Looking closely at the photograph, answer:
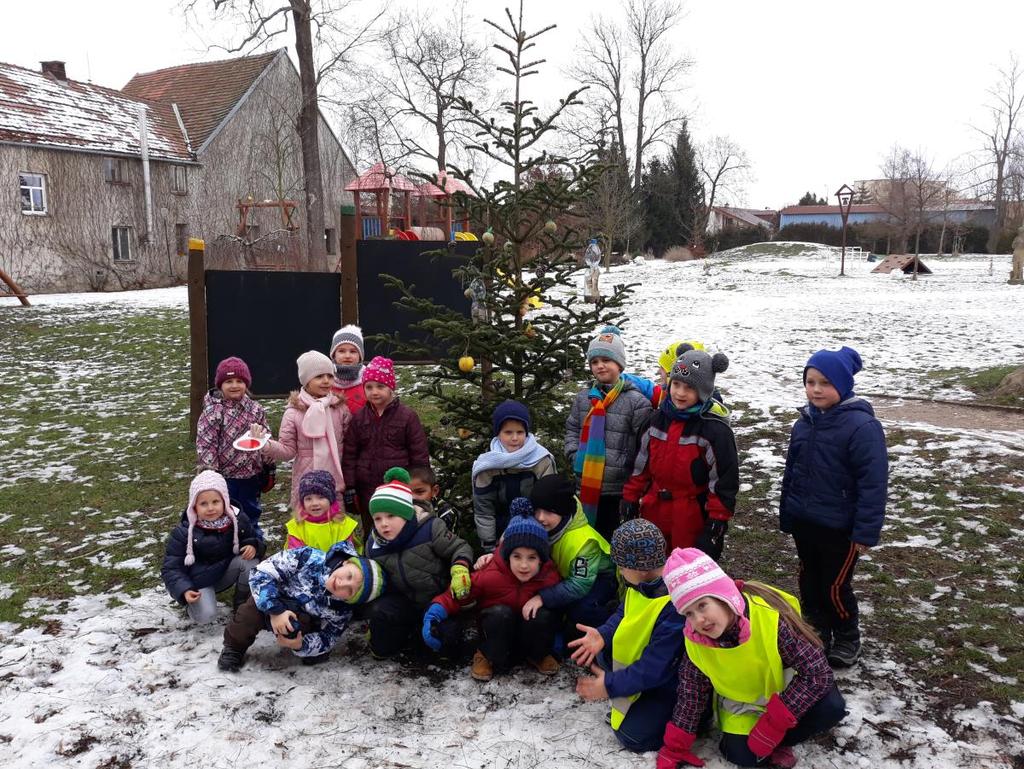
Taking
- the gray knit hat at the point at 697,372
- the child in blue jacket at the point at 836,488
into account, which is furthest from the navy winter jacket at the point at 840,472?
the gray knit hat at the point at 697,372

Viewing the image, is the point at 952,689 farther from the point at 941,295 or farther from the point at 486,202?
the point at 941,295

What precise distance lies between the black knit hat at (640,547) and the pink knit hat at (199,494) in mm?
2627

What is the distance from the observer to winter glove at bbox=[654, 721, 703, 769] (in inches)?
128

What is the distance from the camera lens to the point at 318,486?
4.50 meters

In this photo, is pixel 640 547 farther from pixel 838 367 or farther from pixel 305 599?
pixel 305 599

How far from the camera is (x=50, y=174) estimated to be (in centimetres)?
2480

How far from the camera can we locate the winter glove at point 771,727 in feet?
10.3

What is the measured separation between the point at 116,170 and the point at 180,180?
2.42 metres

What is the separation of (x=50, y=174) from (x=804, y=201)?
85.2 meters

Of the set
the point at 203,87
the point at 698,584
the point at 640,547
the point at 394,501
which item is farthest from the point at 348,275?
the point at 203,87

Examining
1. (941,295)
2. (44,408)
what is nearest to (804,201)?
Answer: (941,295)

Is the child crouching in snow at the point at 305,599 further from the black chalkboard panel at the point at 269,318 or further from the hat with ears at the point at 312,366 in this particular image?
the black chalkboard panel at the point at 269,318

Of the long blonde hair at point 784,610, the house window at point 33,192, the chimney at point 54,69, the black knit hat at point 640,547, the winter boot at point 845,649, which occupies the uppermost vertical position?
the chimney at point 54,69

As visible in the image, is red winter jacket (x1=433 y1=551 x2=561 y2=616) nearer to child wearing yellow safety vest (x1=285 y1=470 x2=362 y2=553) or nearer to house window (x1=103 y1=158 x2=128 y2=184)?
child wearing yellow safety vest (x1=285 y1=470 x2=362 y2=553)
